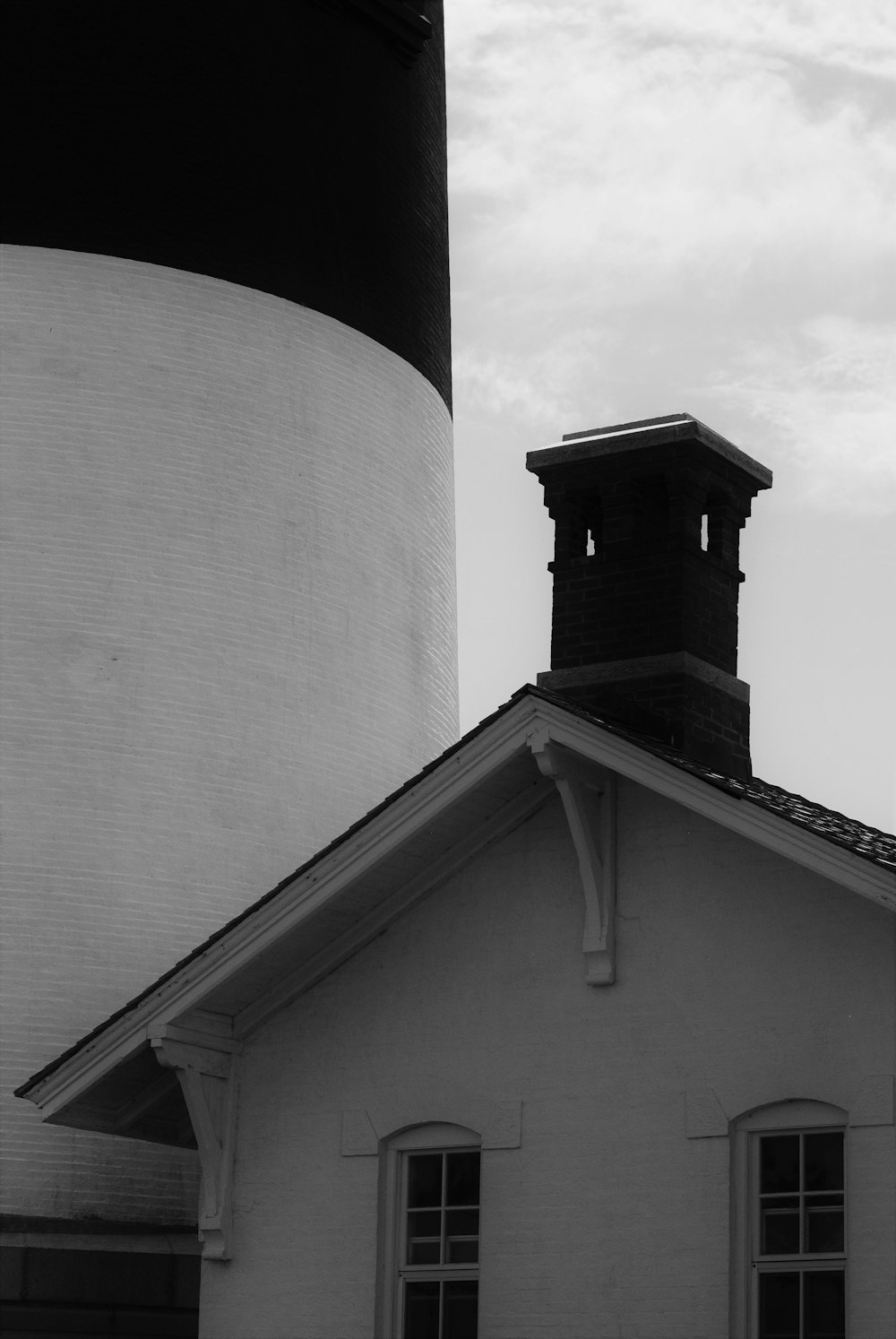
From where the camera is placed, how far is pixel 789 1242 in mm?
13969

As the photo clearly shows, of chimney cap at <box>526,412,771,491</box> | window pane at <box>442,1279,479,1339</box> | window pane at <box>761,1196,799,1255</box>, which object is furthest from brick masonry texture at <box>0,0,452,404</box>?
window pane at <box>761,1196,799,1255</box>

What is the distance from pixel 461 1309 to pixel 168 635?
22.1 ft

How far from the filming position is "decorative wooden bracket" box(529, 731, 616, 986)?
583 inches

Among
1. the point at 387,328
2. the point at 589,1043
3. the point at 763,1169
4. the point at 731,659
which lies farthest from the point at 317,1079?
the point at 387,328

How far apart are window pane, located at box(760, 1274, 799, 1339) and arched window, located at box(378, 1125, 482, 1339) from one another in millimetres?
1899

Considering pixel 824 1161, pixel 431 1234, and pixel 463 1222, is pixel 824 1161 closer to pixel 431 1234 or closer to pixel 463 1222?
pixel 463 1222

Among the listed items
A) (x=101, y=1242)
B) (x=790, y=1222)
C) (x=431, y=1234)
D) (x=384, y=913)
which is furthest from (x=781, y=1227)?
(x=101, y=1242)

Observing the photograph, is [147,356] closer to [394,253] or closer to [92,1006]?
[394,253]

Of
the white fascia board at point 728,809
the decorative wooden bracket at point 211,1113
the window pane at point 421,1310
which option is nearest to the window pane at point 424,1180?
the window pane at point 421,1310

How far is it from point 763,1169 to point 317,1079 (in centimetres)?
318

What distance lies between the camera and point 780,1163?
14.1 metres

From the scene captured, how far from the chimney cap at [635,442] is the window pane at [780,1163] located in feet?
18.1

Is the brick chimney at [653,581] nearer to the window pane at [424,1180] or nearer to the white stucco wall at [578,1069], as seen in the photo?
the white stucco wall at [578,1069]

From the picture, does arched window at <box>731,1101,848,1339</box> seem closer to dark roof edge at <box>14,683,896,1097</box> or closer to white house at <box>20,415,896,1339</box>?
white house at <box>20,415,896,1339</box>
